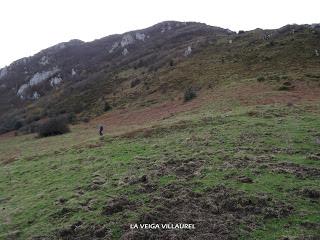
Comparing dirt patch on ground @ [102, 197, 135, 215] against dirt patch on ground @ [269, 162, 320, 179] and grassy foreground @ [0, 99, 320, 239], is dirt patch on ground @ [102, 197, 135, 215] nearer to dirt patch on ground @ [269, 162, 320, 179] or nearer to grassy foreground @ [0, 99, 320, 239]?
grassy foreground @ [0, 99, 320, 239]

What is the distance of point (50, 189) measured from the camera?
72.3ft

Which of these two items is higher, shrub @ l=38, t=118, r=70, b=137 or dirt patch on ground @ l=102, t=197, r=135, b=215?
shrub @ l=38, t=118, r=70, b=137

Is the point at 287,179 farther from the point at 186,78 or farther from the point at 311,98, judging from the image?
the point at 186,78

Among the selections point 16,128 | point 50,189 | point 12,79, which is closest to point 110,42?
point 12,79

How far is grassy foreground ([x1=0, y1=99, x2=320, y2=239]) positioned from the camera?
1495 cm

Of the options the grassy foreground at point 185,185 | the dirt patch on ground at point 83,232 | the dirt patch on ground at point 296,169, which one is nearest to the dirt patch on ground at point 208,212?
the grassy foreground at point 185,185

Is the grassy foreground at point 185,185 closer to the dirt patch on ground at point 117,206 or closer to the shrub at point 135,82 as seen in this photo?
the dirt patch on ground at point 117,206

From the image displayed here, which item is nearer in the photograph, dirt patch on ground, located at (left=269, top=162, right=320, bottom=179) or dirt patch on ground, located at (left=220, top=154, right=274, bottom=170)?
dirt patch on ground, located at (left=269, top=162, right=320, bottom=179)

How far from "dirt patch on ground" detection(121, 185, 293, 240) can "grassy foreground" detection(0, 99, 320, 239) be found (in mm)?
37

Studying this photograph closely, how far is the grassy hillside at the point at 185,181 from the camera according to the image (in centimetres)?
1506

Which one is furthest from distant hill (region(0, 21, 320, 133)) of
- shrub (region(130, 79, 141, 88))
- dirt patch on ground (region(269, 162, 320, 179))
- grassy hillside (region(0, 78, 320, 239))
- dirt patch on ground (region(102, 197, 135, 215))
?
dirt patch on ground (region(102, 197, 135, 215))

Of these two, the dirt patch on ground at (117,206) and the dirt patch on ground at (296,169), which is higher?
the dirt patch on ground at (117,206)

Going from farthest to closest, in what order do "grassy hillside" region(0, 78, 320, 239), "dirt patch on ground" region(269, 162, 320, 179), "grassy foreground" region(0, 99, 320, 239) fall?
"dirt patch on ground" region(269, 162, 320, 179) < "grassy hillside" region(0, 78, 320, 239) < "grassy foreground" region(0, 99, 320, 239)

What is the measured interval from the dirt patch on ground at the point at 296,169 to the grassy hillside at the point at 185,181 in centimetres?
4
